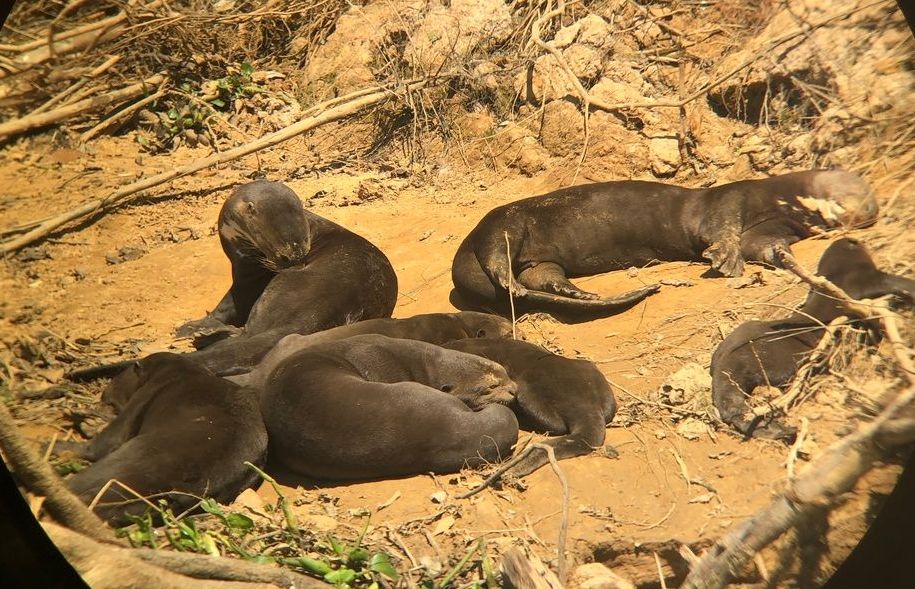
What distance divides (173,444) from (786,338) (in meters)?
2.35

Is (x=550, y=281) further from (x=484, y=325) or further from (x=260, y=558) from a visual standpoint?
(x=260, y=558)

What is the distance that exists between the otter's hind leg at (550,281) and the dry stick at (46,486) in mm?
2780

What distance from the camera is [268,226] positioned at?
5199 mm

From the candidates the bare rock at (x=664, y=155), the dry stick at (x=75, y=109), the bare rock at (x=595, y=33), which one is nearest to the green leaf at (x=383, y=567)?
the dry stick at (x=75, y=109)

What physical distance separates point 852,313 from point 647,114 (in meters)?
2.97

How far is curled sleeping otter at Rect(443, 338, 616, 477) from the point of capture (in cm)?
352

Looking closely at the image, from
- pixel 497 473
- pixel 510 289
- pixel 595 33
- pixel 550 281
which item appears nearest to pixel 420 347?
pixel 510 289

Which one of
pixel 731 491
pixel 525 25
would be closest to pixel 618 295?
pixel 731 491

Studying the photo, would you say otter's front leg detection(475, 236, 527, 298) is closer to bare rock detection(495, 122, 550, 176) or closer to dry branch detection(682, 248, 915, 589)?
bare rock detection(495, 122, 550, 176)

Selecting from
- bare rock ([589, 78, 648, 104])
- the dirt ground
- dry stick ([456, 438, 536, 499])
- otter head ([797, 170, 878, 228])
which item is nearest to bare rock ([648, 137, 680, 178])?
the dirt ground

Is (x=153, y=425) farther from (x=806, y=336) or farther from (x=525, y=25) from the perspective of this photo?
(x=525, y=25)

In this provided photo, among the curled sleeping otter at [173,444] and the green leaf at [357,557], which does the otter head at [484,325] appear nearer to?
the curled sleeping otter at [173,444]

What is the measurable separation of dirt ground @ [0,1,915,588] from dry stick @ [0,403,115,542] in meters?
0.24

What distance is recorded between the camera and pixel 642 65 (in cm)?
587
